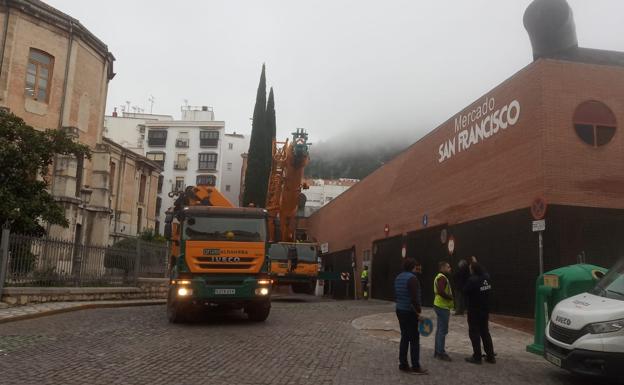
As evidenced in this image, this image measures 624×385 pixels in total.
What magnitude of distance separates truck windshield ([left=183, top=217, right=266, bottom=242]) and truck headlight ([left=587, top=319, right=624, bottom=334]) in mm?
7832

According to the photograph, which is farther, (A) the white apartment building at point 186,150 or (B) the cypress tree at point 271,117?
(A) the white apartment building at point 186,150

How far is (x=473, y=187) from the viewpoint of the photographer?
17.1 m

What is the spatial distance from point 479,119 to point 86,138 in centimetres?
2086

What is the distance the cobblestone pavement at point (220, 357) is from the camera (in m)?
7.32

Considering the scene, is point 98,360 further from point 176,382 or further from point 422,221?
point 422,221

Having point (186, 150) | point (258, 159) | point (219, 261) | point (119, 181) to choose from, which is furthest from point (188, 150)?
point (219, 261)

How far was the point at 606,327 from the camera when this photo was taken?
22.7 feet

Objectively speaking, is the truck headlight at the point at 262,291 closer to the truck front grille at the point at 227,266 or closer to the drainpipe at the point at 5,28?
the truck front grille at the point at 227,266

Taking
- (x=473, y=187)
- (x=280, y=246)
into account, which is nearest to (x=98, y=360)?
(x=473, y=187)

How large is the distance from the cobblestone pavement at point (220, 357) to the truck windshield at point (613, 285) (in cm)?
136

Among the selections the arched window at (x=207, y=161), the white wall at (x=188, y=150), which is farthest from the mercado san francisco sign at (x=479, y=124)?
the white wall at (x=188, y=150)

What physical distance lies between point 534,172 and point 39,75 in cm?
2241

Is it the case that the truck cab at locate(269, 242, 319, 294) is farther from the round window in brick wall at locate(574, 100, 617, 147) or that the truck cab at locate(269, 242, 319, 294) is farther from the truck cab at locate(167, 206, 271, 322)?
the round window in brick wall at locate(574, 100, 617, 147)

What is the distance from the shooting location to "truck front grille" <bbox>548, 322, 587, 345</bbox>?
283 inches
